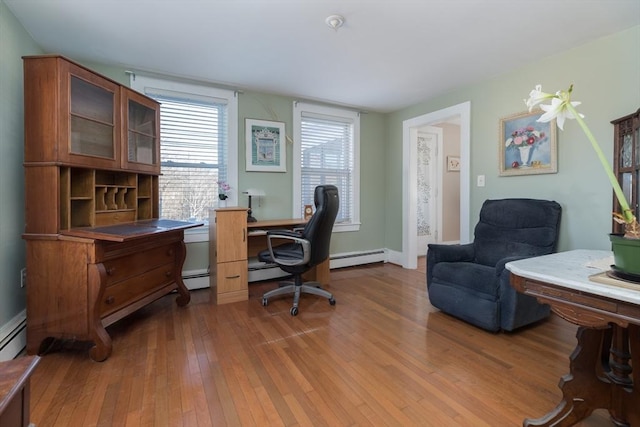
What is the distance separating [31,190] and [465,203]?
152 inches

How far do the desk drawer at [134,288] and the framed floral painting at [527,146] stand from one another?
135 inches

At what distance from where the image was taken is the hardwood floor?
1.42 m

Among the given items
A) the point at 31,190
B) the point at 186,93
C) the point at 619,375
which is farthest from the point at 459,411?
the point at 186,93

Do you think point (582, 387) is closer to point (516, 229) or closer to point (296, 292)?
point (516, 229)

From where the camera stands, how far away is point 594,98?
7.88 feet

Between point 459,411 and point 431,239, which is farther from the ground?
point 431,239

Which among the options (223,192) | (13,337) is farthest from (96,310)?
(223,192)

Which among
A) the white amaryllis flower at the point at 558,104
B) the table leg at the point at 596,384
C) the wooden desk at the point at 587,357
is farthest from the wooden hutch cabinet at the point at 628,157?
the white amaryllis flower at the point at 558,104

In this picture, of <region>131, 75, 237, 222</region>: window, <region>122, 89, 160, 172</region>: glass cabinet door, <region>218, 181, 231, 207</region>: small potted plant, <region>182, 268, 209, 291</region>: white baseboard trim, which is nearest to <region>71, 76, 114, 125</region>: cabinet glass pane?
<region>122, 89, 160, 172</region>: glass cabinet door

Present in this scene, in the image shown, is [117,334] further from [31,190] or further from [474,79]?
[474,79]

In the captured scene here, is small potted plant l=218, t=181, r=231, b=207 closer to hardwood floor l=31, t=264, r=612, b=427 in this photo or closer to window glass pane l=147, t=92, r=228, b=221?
window glass pane l=147, t=92, r=228, b=221

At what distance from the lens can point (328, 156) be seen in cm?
415

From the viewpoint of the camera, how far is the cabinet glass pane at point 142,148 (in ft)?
8.25

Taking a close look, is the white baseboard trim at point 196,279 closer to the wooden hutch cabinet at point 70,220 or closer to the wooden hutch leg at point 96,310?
the wooden hutch cabinet at point 70,220
